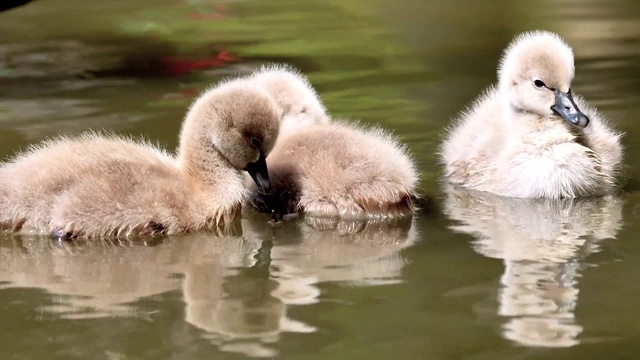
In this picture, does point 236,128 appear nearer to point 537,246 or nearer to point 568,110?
point 537,246

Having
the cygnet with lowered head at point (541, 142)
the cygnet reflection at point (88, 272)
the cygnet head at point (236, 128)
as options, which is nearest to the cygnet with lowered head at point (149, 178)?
the cygnet head at point (236, 128)

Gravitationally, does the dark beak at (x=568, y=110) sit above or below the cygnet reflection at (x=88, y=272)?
above

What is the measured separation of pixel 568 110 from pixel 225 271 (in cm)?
194

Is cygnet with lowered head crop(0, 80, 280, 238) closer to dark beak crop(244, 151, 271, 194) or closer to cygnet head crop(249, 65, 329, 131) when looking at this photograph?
dark beak crop(244, 151, 271, 194)

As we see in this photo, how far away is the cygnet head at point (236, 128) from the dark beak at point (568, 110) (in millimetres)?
1351

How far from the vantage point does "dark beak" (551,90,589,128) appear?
5824 millimetres

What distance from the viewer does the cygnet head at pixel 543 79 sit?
→ 5922 mm

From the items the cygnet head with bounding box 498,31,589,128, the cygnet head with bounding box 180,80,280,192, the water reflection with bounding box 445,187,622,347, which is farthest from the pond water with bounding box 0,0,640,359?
the cygnet head with bounding box 498,31,589,128

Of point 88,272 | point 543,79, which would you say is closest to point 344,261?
point 88,272

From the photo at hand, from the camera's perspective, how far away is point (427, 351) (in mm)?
3924

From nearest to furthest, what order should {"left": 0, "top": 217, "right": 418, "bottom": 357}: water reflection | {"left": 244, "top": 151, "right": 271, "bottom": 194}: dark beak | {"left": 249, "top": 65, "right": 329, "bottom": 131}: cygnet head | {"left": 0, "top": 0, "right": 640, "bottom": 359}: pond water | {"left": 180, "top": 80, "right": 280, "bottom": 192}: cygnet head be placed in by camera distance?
1. {"left": 0, "top": 0, "right": 640, "bottom": 359}: pond water
2. {"left": 0, "top": 217, "right": 418, "bottom": 357}: water reflection
3. {"left": 180, "top": 80, "right": 280, "bottom": 192}: cygnet head
4. {"left": 244, "top": 151, "right": 271, "bottom": 194}: dark beak
5. {"left": 249, "top": 65, "right": 329, "bottom": 131}: cygnet head

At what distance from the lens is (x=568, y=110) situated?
19.3 ft

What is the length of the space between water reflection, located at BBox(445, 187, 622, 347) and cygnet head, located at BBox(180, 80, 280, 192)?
2.84 feet

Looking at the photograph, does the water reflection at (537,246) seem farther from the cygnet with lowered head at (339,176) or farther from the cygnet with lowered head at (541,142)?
the cygnet with lowered head at (339,176)
